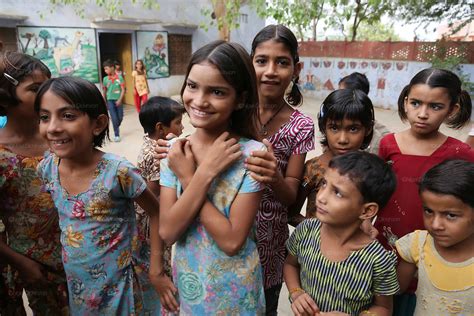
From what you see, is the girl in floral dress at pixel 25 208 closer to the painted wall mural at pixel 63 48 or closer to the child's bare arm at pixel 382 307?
the child's bare arm at pixel 382 307

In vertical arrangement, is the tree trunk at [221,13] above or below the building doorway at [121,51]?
above

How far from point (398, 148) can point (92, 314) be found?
152cm

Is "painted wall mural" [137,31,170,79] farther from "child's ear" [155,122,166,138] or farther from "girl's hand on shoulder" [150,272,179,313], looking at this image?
"girl's hand on shoulder" [150,272,179,313]

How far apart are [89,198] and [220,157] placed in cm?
63

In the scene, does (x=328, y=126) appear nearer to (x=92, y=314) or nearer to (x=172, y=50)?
(x=92, y=314)

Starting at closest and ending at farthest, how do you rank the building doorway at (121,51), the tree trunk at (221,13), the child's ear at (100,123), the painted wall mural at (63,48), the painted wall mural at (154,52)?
the child's ear at (100,123), the tree trunk at (221,13), the painted wall mural at (63,48), the painted wall mural at (154,52), the building doorway at (121,51)

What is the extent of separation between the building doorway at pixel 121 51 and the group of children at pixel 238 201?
1075 centimetres

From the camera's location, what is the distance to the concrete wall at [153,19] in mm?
8922

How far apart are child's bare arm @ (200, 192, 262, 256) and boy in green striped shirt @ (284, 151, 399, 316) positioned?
0.29 metres

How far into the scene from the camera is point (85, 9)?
32.7ft

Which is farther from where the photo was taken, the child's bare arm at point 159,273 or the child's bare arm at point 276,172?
the child's bare arm at point 159,273

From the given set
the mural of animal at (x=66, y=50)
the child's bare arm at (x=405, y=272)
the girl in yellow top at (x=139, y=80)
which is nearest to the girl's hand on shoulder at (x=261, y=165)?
the child's bare arm at (x=405, y=272)

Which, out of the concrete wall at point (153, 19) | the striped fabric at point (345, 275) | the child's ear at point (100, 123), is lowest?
the striped fabric at point (345, 275)

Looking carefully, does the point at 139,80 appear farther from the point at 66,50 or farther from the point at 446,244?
the point at 446,244
